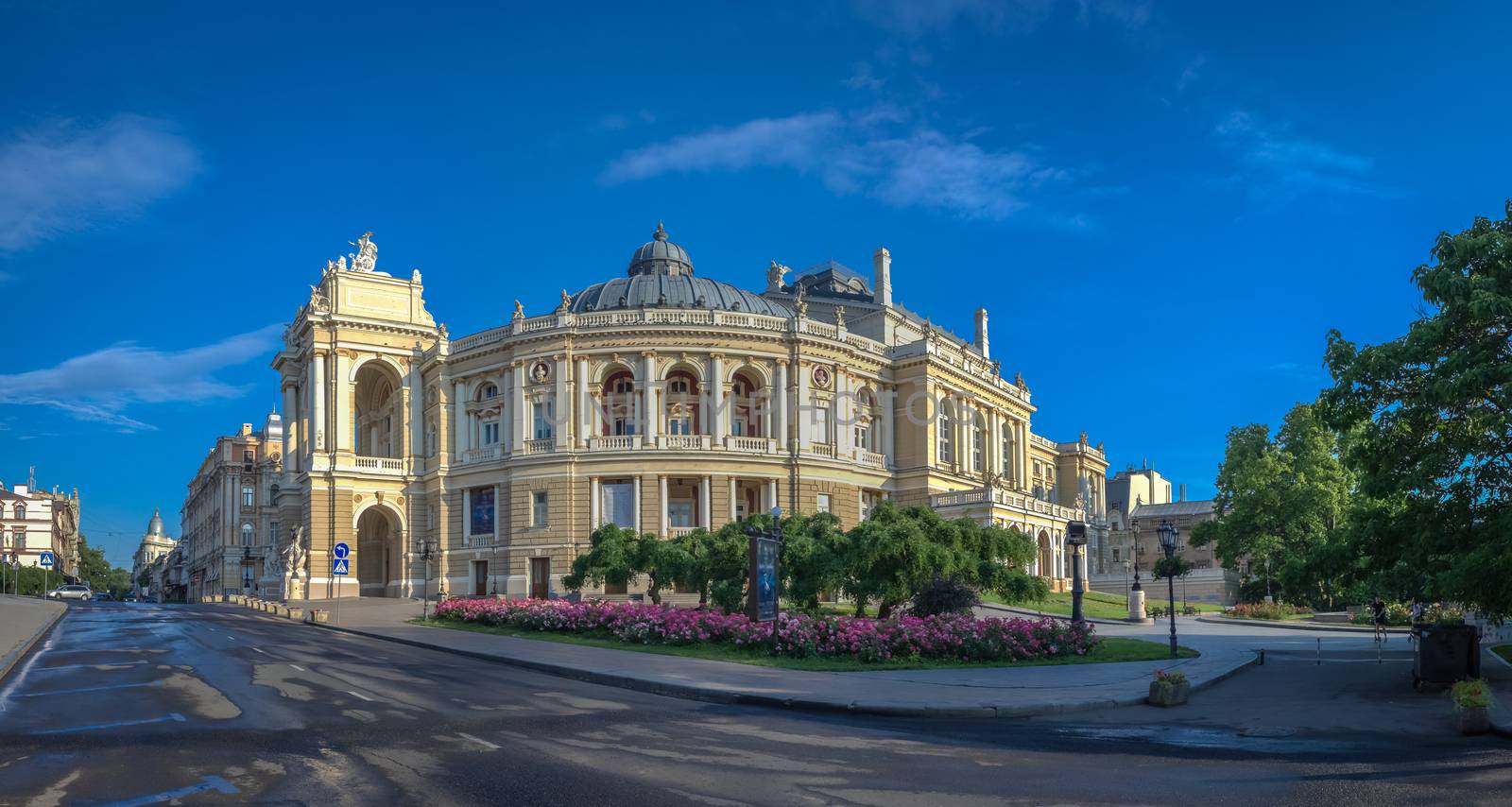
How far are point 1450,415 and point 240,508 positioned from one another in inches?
4417

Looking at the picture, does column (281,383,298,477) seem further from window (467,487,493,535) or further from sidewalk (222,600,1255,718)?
sidewalk (222,600,1255,718)

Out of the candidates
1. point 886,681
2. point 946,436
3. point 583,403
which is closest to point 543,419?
point 583,403

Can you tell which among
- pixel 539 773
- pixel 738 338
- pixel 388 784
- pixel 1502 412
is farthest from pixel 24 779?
pixel 738 338

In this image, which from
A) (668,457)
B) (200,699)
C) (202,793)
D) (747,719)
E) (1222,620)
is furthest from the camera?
(668,457)

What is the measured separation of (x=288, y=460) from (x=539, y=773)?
66.6 m

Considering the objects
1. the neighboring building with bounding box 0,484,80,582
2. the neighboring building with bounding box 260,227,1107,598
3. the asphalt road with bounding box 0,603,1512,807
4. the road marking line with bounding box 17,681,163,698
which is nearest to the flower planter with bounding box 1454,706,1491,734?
the asphalt road with bounding box 0,603,1512,807

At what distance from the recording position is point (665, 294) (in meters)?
69.7

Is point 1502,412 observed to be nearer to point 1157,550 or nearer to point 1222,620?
point 1222,620

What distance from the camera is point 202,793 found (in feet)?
35.7

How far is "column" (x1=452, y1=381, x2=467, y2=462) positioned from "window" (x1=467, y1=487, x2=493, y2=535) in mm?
2595

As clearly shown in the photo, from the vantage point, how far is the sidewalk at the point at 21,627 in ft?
86.9

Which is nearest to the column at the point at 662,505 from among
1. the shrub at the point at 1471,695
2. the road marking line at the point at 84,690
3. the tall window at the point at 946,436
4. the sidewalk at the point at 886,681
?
the tall window at the point at 946,436

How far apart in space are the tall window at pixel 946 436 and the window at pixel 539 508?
24.9 metres

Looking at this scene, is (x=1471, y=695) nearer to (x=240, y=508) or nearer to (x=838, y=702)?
(x=838, y=702)
